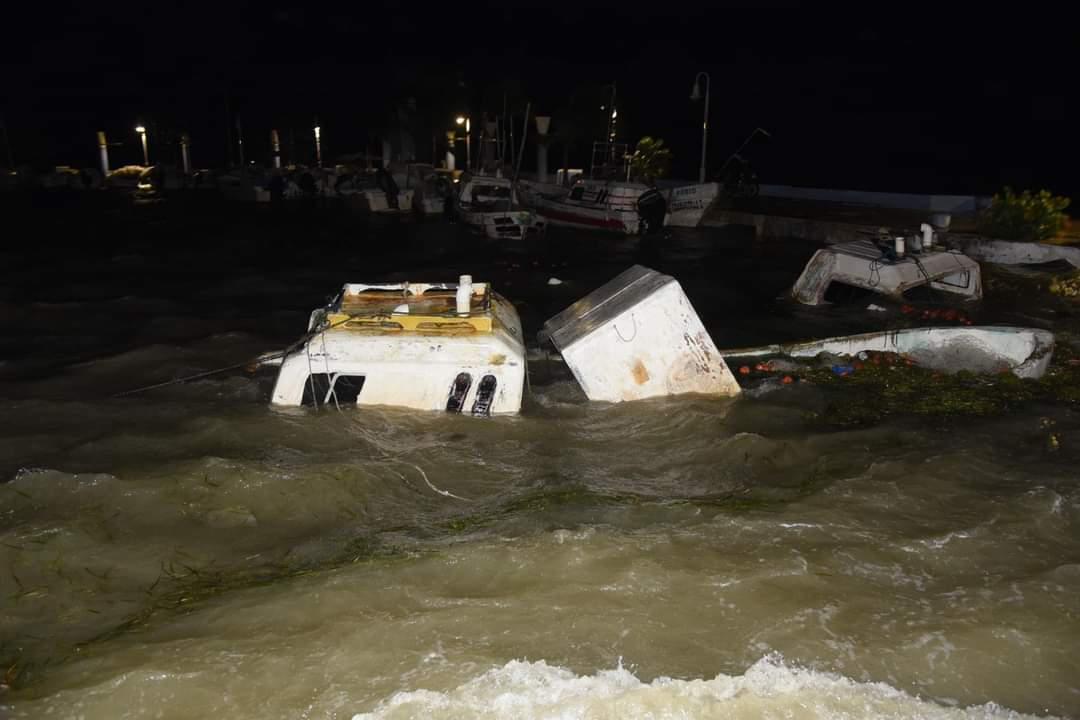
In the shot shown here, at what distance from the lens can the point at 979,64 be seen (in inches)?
3046

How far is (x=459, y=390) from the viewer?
7.27m

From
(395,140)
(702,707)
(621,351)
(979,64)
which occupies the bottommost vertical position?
(702,707)

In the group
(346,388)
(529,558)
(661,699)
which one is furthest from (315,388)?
(661,699)

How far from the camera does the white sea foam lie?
3.96 meters

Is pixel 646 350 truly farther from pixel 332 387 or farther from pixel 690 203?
pixel 690 203

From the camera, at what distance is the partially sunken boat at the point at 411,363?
7176 millimetres

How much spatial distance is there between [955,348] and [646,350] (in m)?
4.32

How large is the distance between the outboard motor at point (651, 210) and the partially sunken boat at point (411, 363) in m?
16.7

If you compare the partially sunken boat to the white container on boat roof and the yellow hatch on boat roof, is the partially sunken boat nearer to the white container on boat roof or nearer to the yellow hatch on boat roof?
the yellow hatch on boat roof

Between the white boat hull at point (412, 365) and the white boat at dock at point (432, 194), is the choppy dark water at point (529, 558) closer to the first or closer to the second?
the white boat hull at point (412, 365)

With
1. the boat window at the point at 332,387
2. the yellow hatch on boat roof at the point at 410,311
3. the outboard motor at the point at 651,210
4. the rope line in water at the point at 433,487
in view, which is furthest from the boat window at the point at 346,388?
the outboard motor at the point at 651,210

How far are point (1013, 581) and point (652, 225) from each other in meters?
19.4

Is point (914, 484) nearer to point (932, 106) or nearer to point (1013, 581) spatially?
point (1013, 581)

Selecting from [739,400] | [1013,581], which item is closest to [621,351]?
[739,400]
